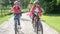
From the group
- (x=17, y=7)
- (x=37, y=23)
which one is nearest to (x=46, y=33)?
(x=37, y=23)

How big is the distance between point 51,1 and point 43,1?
1175 millimetres

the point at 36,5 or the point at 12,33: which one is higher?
the point at 36,5

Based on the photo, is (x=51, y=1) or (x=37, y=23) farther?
(x=51, y=1)

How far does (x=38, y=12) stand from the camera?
11172 millimetres

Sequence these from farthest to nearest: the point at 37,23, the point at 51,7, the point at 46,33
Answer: the point at 51,7, the point at 46,33, the point at 37,23

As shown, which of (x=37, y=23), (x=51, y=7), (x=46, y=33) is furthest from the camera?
(x=51, y=7)

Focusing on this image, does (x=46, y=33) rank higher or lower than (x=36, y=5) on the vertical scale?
lower

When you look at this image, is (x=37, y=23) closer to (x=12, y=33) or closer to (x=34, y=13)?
(x=34, y=13)

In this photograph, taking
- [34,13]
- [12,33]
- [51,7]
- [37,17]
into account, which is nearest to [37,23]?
[37,17]

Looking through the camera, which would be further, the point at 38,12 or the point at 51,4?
the point at 51,4

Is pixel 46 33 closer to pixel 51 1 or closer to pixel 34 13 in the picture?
pixel 34 13

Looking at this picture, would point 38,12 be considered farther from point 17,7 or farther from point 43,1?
point 43,1

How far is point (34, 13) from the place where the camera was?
471 inches

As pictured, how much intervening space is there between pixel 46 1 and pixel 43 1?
438 millimetres
